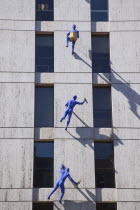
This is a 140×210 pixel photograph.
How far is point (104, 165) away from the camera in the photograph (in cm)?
1931

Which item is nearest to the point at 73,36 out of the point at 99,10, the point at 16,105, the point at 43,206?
the point at 99,10

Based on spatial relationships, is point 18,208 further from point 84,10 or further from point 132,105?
point 84,10

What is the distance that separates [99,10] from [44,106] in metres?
5.76

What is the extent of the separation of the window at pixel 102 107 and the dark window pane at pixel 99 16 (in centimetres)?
365

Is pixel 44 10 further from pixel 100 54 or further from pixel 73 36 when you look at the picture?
pixel 100 54

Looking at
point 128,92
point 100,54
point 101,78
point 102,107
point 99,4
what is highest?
point 99,4

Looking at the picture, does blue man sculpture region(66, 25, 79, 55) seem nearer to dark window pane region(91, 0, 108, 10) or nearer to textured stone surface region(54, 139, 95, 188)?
dark window pane region(91, 0, 108, 10)

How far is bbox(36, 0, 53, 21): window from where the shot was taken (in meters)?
21.4

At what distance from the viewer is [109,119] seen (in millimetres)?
20031

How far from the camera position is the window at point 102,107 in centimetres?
1998

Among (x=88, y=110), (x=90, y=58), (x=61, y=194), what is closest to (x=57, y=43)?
(x=90, y=58)

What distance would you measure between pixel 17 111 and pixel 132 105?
5361mm

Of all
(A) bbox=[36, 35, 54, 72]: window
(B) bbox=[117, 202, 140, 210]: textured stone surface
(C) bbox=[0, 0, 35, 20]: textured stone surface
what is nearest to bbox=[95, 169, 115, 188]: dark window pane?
(B) bbox=[117, 202, 140, 210]: textured stone surface

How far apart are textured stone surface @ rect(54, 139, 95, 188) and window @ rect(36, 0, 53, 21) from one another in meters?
6.43
